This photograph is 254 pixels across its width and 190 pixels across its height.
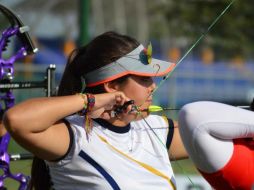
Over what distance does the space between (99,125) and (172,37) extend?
16.5 metres

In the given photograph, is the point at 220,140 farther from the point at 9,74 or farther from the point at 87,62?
the point at 9,74

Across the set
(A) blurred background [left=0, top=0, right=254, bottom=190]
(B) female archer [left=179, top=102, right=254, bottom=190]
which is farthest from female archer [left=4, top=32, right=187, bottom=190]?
(A) blurred background [left=0, top=0, right=254, bottom=190]

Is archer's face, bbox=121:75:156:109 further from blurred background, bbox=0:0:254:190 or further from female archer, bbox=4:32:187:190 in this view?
blurred background, bbox=0:0:254:190

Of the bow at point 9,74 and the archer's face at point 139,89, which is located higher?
the archer's face at point 139,89

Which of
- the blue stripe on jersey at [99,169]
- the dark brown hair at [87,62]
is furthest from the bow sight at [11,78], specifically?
the blue stripe on jersey at [99,169]

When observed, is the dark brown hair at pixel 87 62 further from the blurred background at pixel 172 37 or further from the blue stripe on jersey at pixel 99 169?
the blurred background at pixel 172 37

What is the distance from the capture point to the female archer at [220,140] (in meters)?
1.87

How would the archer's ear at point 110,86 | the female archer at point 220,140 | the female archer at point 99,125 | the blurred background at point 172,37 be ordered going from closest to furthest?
the female archer at point 220,140
the female archer at point 99,125
the archer's ear at point 110,86
the blurred background at point 172,37

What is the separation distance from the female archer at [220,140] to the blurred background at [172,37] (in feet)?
17.4

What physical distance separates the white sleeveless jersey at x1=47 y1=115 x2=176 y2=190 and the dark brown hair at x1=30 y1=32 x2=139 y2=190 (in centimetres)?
12

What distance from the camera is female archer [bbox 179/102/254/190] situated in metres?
1.87

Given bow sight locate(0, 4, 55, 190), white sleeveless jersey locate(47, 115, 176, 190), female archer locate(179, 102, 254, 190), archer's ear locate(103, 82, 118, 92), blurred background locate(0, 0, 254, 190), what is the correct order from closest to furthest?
female archer locate(179, 102, 254, 190), white sleeveless jersey locate(47, 115, 176, 190), archer's ear locate(103, 82, 118, 92), bow sight locate(0, 4, 55, 190), blurred background locate(0, 0, 254, 190)

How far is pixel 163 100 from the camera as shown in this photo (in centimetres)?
1102

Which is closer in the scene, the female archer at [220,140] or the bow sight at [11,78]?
the female archer at [220,140]
